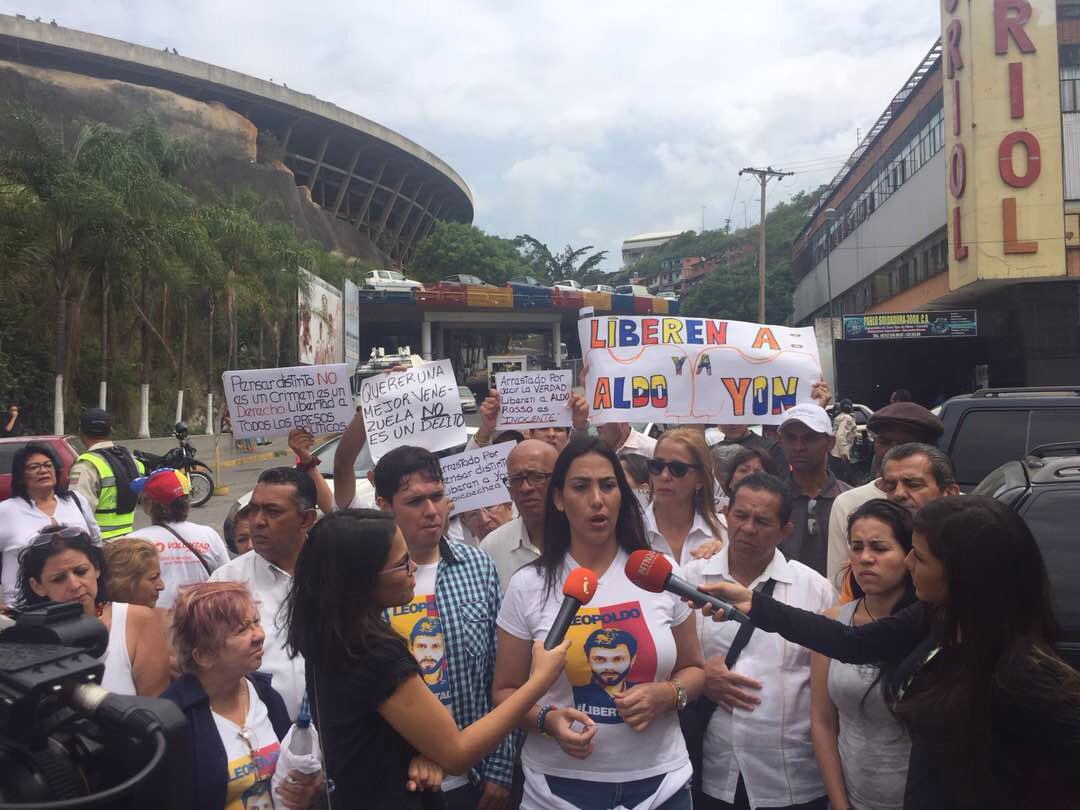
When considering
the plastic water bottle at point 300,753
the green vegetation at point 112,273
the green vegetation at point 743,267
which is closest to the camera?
the plastic water bottle at point 300,753

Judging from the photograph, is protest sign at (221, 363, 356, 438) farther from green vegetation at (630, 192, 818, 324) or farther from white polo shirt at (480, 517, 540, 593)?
green vegetation at (630, 192, 818, 324)

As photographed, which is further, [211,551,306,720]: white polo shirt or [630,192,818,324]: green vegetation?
[630,192,818,324]: green vegetation

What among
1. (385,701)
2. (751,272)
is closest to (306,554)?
(385,701)

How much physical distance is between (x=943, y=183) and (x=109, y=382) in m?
26.1

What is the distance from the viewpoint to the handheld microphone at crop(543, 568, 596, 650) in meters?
2.34

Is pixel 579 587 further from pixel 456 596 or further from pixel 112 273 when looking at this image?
pixel 112 273

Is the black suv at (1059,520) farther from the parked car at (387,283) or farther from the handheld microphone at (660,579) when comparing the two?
the parked car at (387,283)

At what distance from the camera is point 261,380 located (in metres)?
5.43

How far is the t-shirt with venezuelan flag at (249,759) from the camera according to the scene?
2.52 metres

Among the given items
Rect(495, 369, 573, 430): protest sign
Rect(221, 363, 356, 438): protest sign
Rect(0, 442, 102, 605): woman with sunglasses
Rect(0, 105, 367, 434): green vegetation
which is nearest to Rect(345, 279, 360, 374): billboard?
Rect(0, 105, 367, 434): green vegetation

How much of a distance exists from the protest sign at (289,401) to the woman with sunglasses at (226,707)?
2751 mm

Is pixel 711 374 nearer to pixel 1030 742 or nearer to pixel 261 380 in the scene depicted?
pixel 261 380

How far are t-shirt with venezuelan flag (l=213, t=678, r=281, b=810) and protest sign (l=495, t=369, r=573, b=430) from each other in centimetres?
307

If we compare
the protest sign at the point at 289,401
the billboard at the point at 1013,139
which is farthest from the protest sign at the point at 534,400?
the billboard at the point at 1013,139
